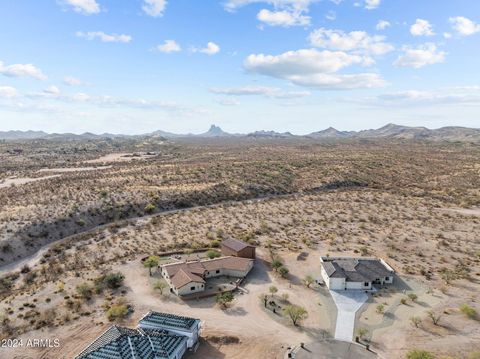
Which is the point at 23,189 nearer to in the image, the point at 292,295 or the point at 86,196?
the point at 86,196

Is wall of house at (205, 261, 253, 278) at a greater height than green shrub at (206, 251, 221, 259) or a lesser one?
lesser

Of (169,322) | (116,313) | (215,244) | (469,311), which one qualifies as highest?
(169,322)

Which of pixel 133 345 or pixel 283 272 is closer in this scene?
pixel 133 345

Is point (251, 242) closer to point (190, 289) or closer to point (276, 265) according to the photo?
point (276, 265)

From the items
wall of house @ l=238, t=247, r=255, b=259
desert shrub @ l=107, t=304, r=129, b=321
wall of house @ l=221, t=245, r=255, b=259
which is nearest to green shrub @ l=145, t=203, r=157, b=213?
wall of house @ l=221, t=245, r=255, b=259

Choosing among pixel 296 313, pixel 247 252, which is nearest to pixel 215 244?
pixel 247 252

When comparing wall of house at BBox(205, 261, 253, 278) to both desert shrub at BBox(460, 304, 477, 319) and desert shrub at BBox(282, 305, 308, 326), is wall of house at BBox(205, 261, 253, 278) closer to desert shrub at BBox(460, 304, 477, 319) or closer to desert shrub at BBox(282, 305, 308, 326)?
desert shrub at BBox(282, 305, 308, 326)
